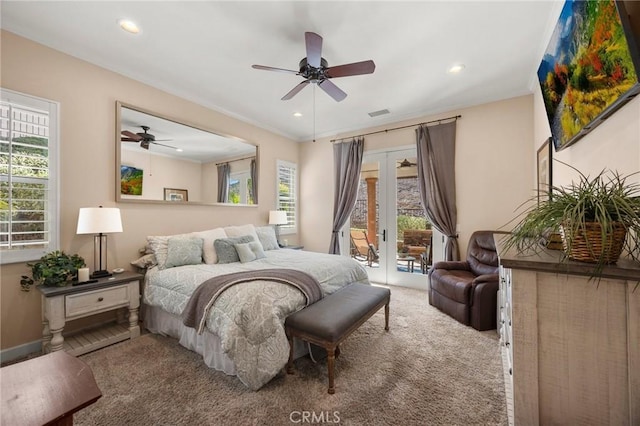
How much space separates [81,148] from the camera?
8.73 ft

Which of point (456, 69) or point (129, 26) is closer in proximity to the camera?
point (129, 26)

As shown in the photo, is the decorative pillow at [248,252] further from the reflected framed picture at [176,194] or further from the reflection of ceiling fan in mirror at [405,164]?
the reflection of ceiling fan in mirror at [405,164]

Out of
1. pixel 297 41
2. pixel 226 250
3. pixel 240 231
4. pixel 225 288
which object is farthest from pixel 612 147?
pixel 240 231

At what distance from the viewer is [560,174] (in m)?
2.43

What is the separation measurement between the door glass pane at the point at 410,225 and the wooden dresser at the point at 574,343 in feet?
10.3

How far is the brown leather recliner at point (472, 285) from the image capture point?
110 inches

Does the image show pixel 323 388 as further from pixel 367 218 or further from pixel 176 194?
pixel 367 218

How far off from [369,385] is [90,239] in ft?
10.3

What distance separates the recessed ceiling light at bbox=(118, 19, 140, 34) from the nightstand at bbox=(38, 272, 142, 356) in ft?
7.81

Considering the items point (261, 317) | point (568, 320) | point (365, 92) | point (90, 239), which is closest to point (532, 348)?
point (568, 320)

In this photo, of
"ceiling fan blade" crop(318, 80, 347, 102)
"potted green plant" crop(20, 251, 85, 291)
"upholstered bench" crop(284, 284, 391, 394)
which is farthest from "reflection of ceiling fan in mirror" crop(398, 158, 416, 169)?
"potted green plant" crop(20, 251, 85, 291)

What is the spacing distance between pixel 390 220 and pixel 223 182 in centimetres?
296

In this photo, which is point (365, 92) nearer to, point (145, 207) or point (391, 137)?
point (391, 137)
